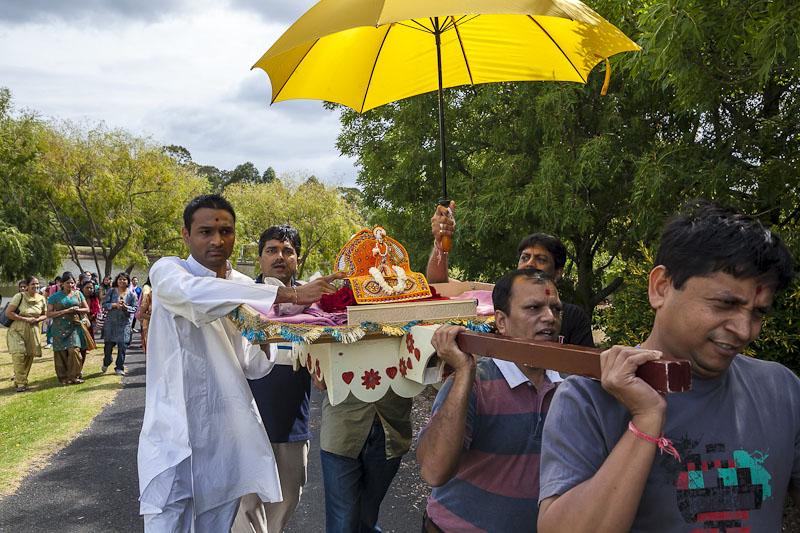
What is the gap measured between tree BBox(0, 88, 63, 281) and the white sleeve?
22843mm

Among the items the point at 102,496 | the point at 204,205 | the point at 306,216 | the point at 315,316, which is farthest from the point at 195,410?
the point at 306,216

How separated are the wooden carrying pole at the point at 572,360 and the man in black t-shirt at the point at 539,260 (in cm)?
155

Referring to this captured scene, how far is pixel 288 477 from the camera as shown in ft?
13.6

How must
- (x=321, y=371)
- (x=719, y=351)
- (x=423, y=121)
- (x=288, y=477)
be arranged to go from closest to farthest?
(x=719, y=351) → (x=321, y=371) → (x=288, y=477) → (x=423, y=121)

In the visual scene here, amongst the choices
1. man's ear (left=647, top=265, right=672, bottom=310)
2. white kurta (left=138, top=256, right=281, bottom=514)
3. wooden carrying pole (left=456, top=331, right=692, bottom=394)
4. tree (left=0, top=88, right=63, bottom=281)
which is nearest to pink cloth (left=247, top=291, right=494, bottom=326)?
white kurta (left=138, top=256, right=281, bottom=514)

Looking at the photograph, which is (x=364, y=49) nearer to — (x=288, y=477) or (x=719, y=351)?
(x=288, y=477)

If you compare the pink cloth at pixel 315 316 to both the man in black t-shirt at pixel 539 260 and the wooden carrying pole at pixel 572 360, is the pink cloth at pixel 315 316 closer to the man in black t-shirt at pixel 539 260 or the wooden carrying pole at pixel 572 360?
the man in black t-shirt at pixel 539 260

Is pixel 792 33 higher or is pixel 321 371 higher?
pixel 792 33

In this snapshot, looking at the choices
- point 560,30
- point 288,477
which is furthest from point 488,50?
point 288,477

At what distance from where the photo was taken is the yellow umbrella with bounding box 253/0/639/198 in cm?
369

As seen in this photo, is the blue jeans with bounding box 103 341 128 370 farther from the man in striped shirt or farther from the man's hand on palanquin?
the man in striped shirt

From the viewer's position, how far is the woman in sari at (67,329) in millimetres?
11484

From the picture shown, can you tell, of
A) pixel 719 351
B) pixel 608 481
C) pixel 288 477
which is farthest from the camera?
pixel 288 477

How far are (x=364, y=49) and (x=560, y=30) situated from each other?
107 cm
